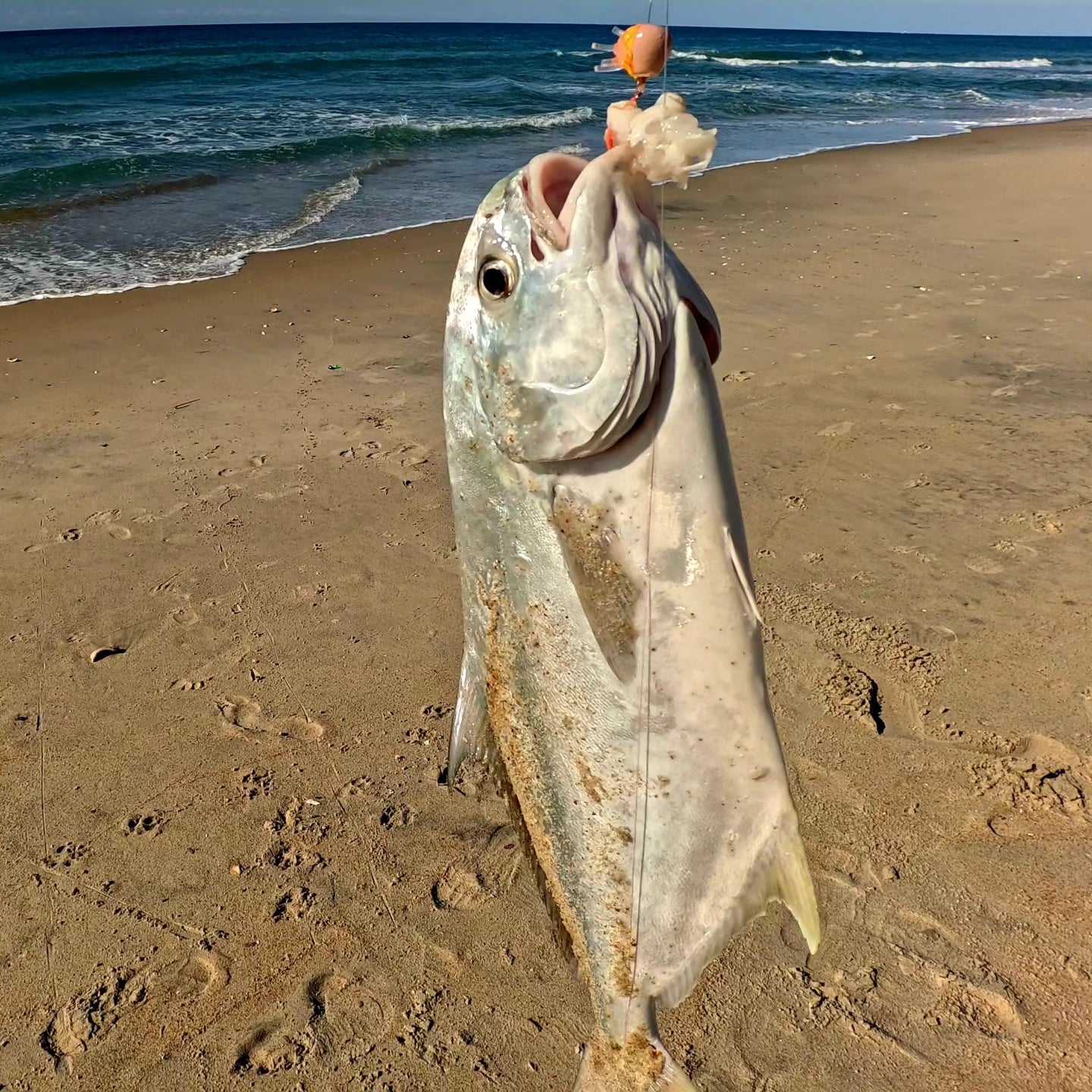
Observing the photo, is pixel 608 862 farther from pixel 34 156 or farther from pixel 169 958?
pixel 34 156

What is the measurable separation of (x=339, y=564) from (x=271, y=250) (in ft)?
25.7

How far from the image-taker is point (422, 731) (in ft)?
14.2

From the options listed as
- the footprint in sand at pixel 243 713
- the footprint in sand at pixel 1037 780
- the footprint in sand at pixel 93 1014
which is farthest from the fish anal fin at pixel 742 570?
the footprint in sand at pixel 243 713

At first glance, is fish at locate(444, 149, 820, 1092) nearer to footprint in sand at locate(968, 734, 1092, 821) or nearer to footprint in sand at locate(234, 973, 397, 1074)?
footprint in sand at locate(234, 973, 397, 1074)

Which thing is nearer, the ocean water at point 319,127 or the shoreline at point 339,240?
the shoreline at point 339,240

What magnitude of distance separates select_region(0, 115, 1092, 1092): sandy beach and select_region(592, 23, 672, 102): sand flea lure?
2720mm

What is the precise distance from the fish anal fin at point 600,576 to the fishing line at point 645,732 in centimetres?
3

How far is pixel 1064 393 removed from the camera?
702cm

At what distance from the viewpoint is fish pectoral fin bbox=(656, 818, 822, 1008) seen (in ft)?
6.45

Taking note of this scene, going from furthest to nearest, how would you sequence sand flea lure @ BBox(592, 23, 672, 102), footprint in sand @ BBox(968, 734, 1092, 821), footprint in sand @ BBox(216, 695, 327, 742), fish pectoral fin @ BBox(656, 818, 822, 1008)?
1. footprint in sand @ BBox(216, 695, 327, 742)
2. footprint in sand @ BBox(968, 734, 1092, 821)
3. fish pectoral fin @ BBox(656, 818, 822, 1008)
4. sand flea lure @ BBox(592, 23, 672, 102)

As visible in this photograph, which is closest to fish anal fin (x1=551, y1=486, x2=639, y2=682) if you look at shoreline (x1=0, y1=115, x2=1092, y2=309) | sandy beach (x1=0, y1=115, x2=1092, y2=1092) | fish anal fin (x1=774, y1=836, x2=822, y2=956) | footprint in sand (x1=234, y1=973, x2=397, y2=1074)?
fish anal fin (x1=774, y1=836, x2=822, y2=956)

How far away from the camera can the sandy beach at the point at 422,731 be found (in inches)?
122

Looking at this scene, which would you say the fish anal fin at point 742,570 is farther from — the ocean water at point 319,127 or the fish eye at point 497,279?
the ocean water at point 319,127

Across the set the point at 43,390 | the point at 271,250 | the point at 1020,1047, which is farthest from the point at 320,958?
the point at 271,250
